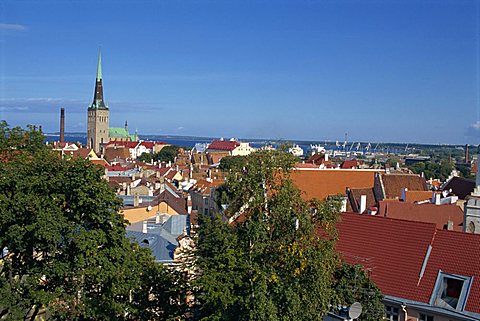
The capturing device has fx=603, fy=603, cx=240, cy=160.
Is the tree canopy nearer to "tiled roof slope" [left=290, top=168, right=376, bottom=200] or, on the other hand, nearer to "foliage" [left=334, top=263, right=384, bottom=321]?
"foliage" [left=334, top=263, right=384, bottom=321]

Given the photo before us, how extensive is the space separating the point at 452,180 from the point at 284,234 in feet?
118

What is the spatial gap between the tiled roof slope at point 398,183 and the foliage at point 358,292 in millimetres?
21915

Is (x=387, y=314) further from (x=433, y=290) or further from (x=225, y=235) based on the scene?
(x=225, y=235)

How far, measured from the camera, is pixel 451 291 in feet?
62.2

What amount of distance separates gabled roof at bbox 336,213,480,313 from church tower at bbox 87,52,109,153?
14374 centimetres


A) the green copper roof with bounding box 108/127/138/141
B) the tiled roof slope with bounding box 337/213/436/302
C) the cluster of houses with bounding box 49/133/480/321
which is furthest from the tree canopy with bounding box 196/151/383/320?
the green copper roof with bounding box 108/127/138/141

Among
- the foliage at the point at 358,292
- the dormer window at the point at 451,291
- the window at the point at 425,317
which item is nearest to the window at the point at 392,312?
the window at the point at 425,317

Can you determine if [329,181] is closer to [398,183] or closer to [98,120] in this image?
[398,183]

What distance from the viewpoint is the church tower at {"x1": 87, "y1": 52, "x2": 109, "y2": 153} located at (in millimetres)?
162125

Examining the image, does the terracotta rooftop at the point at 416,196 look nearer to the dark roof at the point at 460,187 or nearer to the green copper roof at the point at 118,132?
the dark roof at the point at 460,187

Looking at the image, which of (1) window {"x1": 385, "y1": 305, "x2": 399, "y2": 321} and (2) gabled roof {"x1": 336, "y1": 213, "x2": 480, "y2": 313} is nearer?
(2) gabled roof {"x1": 336, "y1": 213, "x2": 480, "y2": 313}

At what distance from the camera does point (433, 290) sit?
1905 cm

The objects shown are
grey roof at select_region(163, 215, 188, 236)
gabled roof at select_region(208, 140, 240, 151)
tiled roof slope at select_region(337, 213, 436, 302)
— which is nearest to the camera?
tiled roof slope at select_region(337, 213, 436, 302)

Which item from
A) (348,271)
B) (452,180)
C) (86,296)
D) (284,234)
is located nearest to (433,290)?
(348,271)
